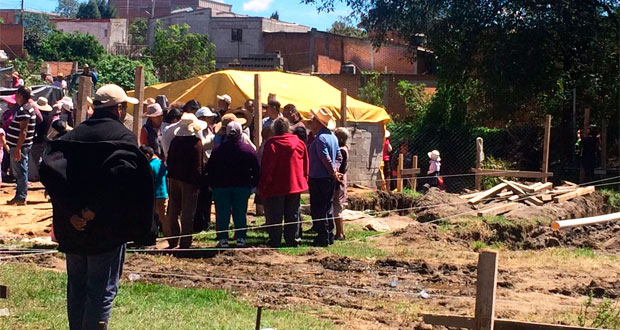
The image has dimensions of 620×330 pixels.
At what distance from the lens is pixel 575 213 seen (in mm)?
20250

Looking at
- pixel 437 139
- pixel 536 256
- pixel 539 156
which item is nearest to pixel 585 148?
pixel 539 156

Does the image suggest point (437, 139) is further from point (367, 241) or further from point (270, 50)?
point (270, 50)

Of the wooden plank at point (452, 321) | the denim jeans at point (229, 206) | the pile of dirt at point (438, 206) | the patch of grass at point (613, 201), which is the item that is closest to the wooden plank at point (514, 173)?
the patch of grass at point (613, 201)

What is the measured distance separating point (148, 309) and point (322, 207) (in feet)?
20.2

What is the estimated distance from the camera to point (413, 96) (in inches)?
1487

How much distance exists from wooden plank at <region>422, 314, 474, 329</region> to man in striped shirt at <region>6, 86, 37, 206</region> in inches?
398

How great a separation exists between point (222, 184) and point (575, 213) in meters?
10.2

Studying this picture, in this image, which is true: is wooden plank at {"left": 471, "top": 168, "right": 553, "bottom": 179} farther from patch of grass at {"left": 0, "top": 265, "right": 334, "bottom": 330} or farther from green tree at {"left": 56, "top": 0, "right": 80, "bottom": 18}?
green tree at {"left": 56, "top": 0, "right": 80, "bottom": 18}

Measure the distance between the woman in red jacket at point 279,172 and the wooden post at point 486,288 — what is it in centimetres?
692

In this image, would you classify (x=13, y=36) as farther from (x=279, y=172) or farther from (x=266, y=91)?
(x=279, y=172)

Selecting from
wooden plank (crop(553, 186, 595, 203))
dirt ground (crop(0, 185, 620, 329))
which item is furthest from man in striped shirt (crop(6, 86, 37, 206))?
wooden plank (crop(553, 186, 595, 203))

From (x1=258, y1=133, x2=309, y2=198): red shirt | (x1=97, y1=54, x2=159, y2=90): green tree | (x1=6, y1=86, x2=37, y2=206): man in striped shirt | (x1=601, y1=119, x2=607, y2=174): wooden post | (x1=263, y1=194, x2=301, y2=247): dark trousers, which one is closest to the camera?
(x1=258, y1=133, x2=309, y2=198): red shirt

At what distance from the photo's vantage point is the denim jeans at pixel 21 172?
51.5 ft

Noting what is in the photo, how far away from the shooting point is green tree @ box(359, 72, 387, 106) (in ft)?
126
